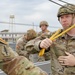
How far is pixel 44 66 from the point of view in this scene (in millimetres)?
4031

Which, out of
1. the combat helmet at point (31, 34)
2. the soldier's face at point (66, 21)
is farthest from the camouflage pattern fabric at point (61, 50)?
the combat helmet at point (31, 34)

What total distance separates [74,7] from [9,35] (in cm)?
616

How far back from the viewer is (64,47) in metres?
2.82

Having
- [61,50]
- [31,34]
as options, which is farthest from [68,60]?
[31,34]

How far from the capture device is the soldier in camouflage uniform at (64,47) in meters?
2.75

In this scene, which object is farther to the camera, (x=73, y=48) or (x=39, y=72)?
(x=73, y=48)

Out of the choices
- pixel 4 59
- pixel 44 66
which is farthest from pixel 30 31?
pixel 4 59

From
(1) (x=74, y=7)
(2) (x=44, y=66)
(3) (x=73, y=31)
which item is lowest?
(2) (x=44, y=66)

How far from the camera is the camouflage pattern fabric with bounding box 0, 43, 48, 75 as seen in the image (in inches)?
68.4

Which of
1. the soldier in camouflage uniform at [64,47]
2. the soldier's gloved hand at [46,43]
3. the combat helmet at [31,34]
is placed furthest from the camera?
the combat helmet at [31,34]

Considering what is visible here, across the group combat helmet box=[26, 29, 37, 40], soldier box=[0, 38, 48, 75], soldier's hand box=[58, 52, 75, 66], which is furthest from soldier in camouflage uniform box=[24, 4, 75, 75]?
combat helmet box=[26, 29, 37, 40]

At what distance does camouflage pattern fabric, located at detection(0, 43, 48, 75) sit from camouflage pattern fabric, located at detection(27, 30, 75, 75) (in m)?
0.96

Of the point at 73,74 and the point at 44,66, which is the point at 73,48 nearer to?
the point at 73,74

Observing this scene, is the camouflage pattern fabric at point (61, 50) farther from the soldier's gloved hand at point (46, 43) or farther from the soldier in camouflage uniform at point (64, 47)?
the soldier's gloved hand at point (46, 43)
